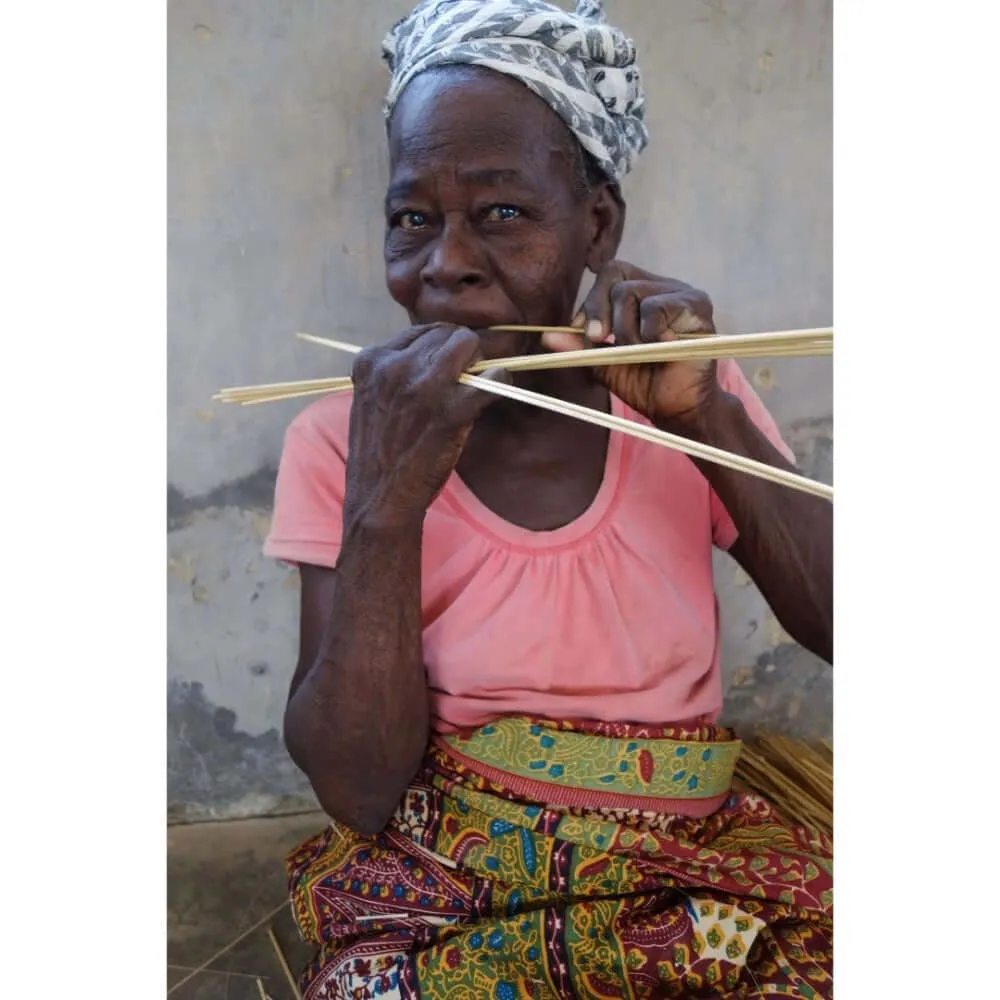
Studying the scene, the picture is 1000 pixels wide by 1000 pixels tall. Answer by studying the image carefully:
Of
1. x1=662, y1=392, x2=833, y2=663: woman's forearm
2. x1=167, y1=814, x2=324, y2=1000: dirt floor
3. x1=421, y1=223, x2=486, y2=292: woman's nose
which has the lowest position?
x1=167, y1=814, x2=324, y2=1000: dirt floor

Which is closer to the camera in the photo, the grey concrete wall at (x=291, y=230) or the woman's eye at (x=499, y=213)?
the woman's eye at (x=499, y=213)

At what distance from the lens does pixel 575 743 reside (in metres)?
1.28

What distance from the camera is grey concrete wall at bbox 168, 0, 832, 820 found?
169 cm

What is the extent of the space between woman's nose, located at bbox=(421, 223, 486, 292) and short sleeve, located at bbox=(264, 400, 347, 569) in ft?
0.89

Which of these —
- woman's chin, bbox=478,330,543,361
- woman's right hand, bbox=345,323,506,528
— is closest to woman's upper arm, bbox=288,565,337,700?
woman's right hand, bbox=345,323,506,528

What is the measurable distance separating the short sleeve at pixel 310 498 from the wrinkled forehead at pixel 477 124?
1.22ft

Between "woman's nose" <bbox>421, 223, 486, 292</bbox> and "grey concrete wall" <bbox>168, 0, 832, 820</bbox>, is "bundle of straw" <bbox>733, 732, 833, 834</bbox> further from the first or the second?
"woman's nose" <bbox>421, 223, 486, 292</bbox>

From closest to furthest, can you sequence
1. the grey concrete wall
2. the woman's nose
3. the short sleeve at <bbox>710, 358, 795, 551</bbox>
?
the woman's nose
the short sleeve at <bbox>710, 358, 795, 551</bbox>
the grey concrete wall

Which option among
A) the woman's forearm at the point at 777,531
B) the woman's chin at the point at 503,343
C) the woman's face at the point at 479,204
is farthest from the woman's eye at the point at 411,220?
the woman's forearm at the point at 777,531

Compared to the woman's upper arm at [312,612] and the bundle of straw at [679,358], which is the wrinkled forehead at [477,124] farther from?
the woman's upper arm at [312,612]

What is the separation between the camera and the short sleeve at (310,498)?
1.36 m
